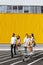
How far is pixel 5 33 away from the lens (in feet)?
125

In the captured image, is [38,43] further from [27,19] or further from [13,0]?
[13,0]

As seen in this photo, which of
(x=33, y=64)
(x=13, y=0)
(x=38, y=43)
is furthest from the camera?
(x=13, y=0)

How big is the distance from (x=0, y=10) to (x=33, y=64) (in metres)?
24.9

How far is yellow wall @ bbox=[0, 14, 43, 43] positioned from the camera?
38.0 m

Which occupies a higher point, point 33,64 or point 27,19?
point 27,19

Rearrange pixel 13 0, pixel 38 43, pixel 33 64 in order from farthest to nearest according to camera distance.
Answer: pixel 13 0
pixel 38 43
pixel 33 64

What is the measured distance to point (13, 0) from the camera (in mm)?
42938

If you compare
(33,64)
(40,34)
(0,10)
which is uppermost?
(0,10)

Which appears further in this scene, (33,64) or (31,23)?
(31,23)

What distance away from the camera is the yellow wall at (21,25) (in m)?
38.0

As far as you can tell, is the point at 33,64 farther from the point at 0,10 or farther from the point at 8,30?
the point at 0,10

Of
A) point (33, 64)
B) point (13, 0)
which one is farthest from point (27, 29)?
point (33, 64)

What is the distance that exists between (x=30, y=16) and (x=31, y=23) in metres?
0.81

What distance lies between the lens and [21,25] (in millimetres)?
38438
